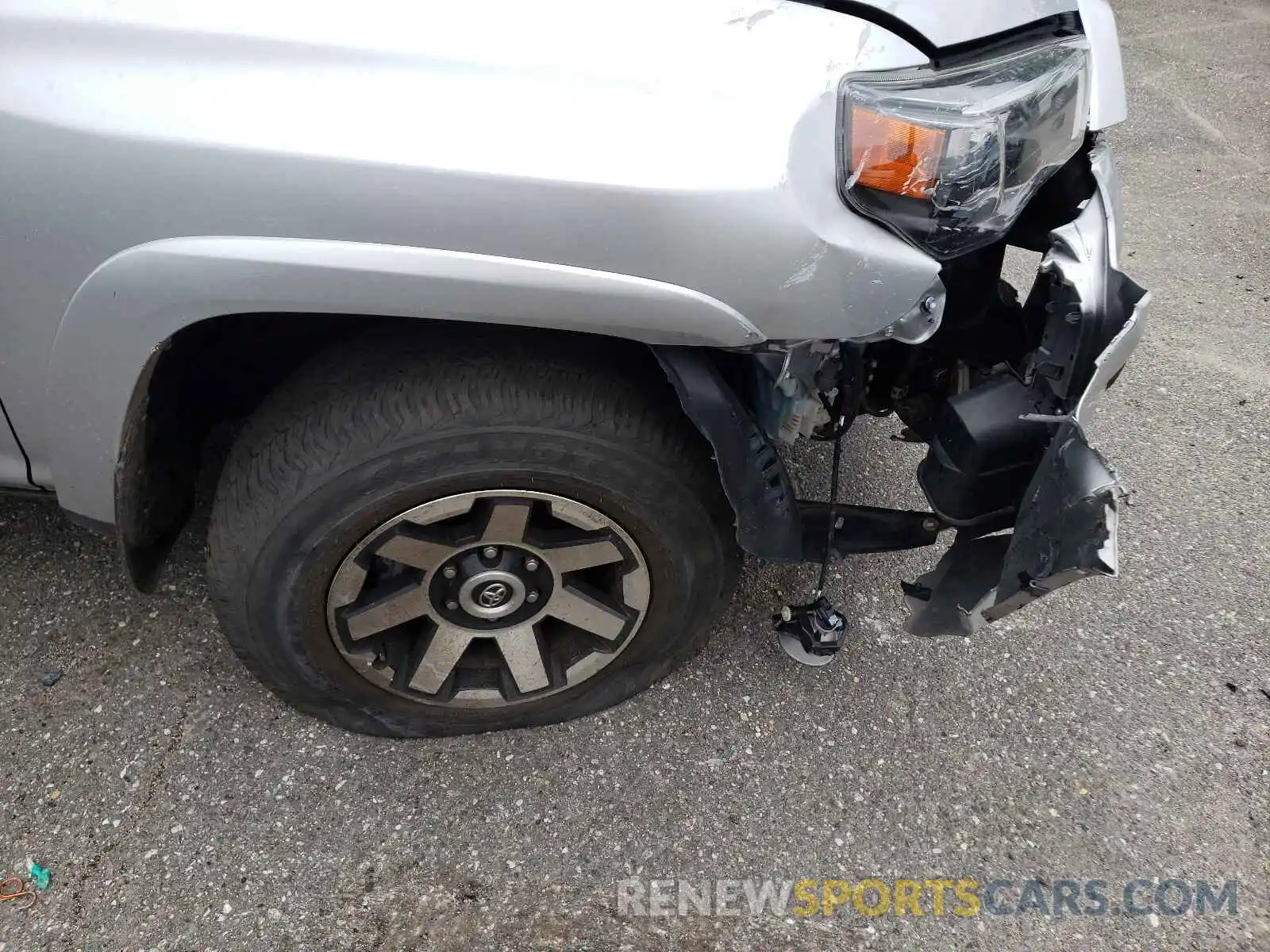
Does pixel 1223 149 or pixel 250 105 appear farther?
pixel 1223 149

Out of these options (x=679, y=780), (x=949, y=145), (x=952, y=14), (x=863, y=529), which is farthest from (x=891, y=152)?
(x=679, y=780)

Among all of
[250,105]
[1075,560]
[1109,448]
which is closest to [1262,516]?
[1109,448]

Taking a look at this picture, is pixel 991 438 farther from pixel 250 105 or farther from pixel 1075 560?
pixel 250 105

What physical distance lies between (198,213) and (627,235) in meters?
0.65

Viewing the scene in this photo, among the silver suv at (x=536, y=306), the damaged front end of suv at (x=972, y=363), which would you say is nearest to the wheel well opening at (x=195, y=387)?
the silver suv at (x=536, y=306)

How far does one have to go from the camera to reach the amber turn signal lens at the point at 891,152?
131 cm

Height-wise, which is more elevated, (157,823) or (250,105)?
(250,105)

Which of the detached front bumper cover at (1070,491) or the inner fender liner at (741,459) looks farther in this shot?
the inner fender liner at (741,459)

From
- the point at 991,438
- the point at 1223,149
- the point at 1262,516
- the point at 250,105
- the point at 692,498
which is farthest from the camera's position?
the point at 1223,149

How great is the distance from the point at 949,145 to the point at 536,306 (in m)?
0.71

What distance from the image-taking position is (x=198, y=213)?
1261 mm

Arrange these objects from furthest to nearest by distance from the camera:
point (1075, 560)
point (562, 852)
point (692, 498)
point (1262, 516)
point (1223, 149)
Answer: point (1223, 149) < point (1262, 516) < point (562, 852) < point (692, 498) < point (1075, 560)

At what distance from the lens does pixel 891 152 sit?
1.32 m

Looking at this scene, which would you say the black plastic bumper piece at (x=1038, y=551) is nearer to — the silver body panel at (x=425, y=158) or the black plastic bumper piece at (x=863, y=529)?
the black plastic bumper piece at (x=863, y=529)
